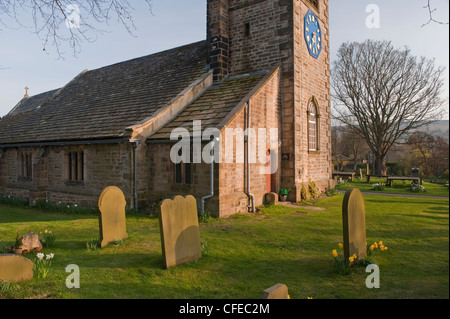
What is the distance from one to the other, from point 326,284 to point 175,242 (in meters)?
2.89

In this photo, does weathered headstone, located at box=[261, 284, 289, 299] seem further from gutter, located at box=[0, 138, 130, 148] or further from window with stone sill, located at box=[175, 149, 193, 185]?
gutter, located at box=[0, 138, 130, 148]

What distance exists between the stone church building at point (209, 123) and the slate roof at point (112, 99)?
0.10 m

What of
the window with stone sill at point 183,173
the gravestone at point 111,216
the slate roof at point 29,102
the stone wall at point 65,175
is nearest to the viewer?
the gravestone at point 111,216

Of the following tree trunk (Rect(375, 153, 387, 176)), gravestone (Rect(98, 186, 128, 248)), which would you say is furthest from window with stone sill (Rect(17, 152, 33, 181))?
tree trunk (Rect(375, 153, 387, 176))

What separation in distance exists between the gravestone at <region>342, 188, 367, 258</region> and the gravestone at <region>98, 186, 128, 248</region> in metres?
5.45

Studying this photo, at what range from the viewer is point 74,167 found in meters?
14.9

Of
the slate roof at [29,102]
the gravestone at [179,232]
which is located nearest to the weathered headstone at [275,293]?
the gravestone at [179,232]

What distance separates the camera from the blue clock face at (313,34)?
50.6 feet

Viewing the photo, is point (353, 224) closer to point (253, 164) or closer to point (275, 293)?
point (275, 293)

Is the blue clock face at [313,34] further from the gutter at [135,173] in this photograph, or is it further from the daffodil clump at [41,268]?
the daffodil clump at [41,268]

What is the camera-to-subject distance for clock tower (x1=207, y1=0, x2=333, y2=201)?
14.2 metres
